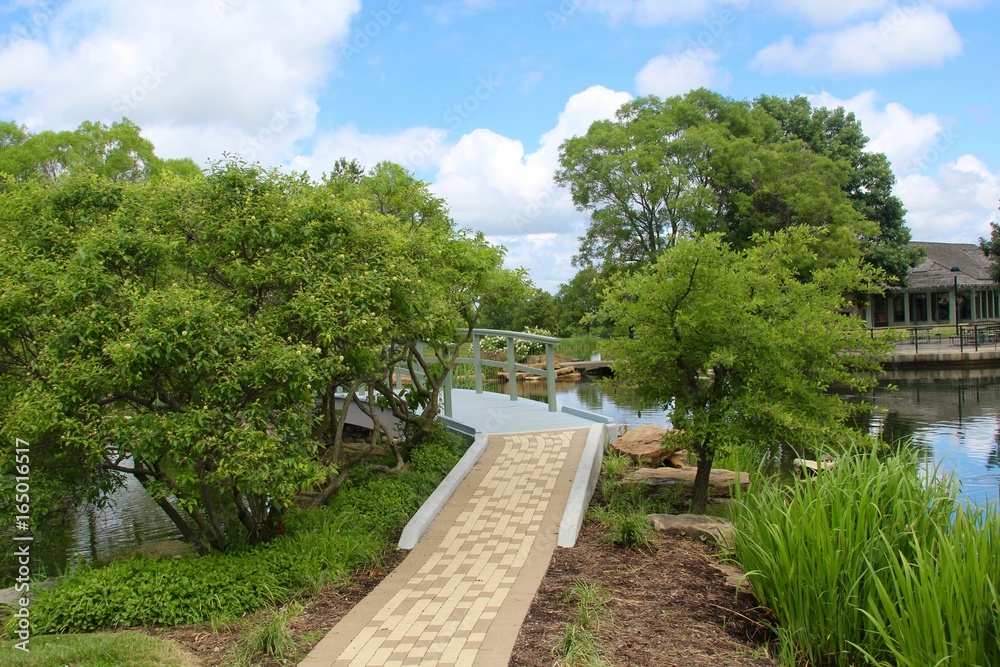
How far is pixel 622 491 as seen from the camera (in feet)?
28.8

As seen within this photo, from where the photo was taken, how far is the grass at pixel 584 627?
4.45 meters

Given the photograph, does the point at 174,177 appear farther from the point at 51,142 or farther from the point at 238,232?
the point at 51,142

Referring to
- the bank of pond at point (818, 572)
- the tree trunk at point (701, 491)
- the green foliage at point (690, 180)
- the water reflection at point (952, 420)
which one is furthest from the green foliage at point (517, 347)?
the bank of pond at point (818, 572)

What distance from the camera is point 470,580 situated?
593cm

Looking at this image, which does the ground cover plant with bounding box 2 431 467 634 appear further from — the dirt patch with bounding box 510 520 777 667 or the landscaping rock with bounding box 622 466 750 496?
the landscaping rock with bounding box 622 466 750 496

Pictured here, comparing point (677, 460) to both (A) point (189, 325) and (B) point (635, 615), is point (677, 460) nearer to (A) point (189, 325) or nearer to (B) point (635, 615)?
(B) point (635, 615)

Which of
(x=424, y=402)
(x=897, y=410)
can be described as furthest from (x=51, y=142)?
(x=897, y=410)


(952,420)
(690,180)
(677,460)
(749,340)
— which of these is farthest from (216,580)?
(690,180)

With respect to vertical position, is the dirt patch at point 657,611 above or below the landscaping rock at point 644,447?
below

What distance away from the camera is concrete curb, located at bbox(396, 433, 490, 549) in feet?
23.0

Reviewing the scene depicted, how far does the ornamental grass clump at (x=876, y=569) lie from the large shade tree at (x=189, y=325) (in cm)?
335

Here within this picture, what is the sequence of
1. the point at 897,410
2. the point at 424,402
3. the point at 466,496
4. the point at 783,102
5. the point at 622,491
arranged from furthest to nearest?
the point at 783,102, the point at 897,410, the point at 424,402, the point at 622,491, the point at 466,496

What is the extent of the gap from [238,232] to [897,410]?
17115 mm

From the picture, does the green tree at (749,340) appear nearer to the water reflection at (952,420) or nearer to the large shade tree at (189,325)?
the water reflection at (952,420)
